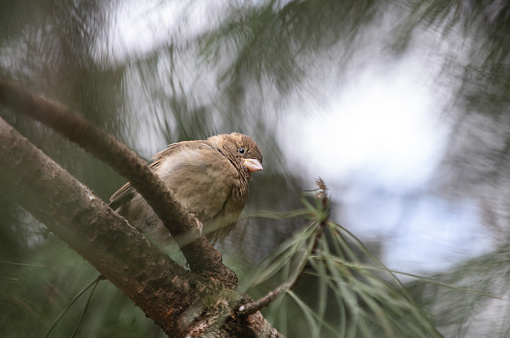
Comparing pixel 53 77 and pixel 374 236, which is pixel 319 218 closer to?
pixel 374 236

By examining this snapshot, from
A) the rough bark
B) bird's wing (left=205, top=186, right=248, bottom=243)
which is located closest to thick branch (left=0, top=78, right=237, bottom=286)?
the rough bark

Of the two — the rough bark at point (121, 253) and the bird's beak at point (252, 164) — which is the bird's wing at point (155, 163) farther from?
the rough bark at point (121, 253)

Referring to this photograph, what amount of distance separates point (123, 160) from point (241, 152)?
1647mm

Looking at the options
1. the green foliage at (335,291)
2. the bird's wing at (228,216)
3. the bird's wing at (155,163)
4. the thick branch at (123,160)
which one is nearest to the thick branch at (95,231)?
the thick branch at (123,160)

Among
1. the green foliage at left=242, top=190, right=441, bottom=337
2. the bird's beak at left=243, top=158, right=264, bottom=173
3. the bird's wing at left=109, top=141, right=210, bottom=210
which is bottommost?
the green foliage at left=242, top=190, right=441, bottom=337

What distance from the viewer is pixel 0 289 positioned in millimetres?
1669

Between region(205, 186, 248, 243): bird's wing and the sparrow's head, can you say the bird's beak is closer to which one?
the sparrow's head

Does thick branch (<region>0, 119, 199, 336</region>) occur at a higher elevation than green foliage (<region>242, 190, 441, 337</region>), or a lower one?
higher

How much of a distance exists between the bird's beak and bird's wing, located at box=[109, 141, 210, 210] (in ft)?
0.82

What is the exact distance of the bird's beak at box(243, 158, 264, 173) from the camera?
275 cm

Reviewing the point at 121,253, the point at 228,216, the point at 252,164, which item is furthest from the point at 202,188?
the point at 121,253

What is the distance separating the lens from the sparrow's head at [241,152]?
2.76 meters

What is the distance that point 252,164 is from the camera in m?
2.83

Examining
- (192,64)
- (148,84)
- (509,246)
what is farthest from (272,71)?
(509,246)
